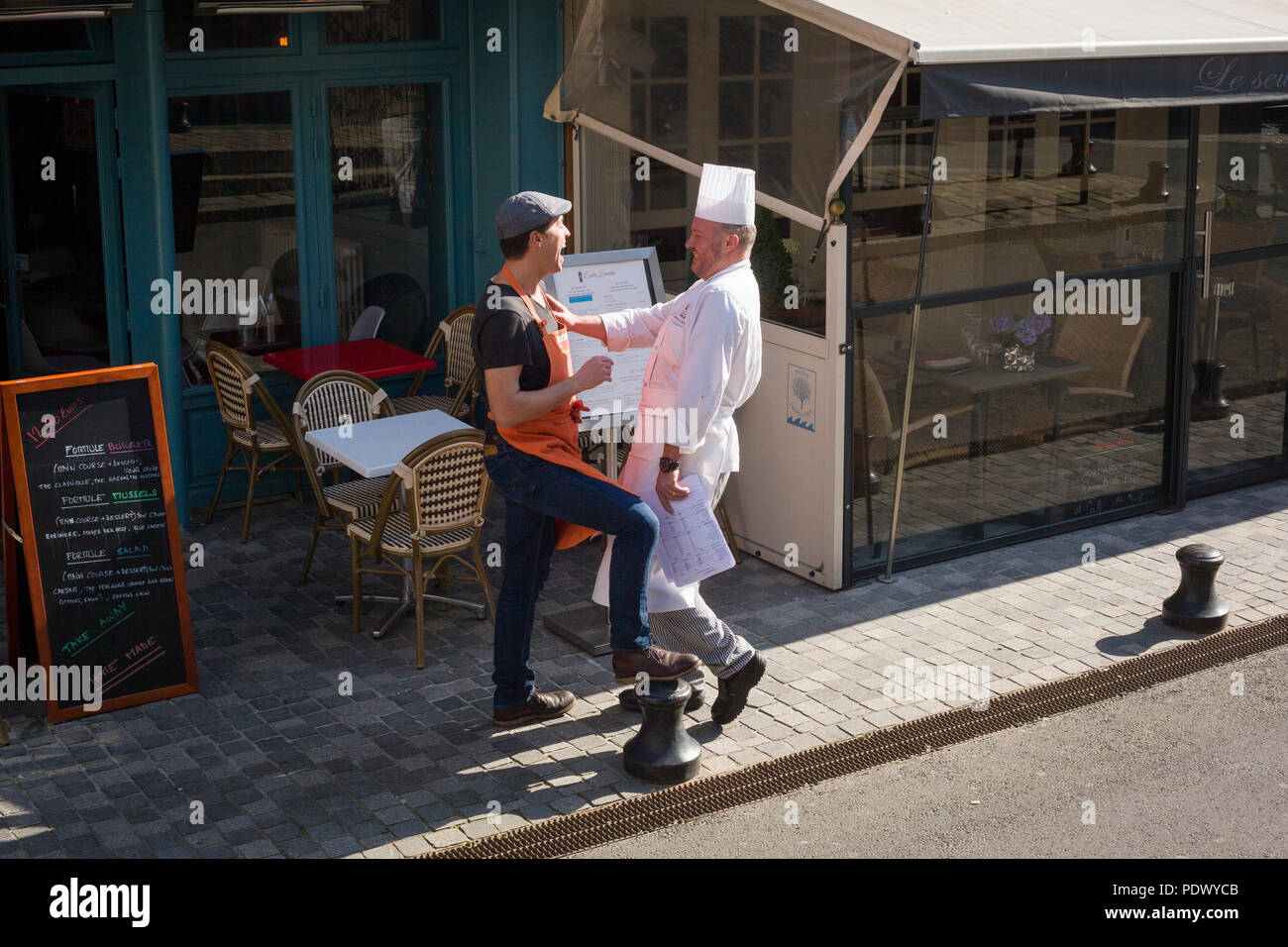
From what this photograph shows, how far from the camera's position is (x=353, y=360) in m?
9.20

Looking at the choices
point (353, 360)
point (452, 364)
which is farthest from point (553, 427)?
point (452, 364)

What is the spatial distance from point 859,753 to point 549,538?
1.60 metres

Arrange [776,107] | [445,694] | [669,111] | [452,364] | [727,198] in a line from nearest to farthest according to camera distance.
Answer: [727,198] < [445,694] < [776,107] < [669,111] < [452,364]

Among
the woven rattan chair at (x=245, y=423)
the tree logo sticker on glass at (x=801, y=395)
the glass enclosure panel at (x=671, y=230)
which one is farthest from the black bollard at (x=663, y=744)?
the woven rattan chair at (x=245, y=423)

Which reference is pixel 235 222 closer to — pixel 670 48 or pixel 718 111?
pixel 670 48

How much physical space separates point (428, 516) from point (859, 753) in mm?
2277

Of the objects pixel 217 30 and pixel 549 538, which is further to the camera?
pixel 217 30

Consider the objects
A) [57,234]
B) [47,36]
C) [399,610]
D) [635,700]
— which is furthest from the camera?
[57,234]

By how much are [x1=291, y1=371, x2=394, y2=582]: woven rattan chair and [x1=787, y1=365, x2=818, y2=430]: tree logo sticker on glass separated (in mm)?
2207

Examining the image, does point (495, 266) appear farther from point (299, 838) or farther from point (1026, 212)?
point (299, 838)

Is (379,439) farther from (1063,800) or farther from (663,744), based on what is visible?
(1063,800)

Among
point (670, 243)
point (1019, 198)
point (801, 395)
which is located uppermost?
point (1019, 198)

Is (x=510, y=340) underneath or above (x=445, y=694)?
above

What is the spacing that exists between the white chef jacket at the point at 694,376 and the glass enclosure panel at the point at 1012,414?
6.14 feet
